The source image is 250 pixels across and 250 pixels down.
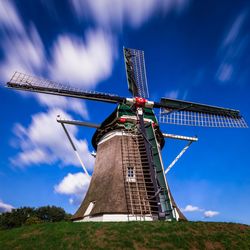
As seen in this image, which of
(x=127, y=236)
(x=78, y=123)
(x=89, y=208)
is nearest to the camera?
(x=127, y=236)

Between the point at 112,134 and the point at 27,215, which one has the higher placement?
the point at 27,215

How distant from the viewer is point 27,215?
59.3 metres

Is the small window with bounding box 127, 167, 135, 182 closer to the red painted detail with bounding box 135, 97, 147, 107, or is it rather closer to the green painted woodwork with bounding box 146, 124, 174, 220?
the green painted woodwork with bounding box 146, 124, 174, 220

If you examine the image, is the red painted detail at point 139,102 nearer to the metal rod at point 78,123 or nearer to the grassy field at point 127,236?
the metal rod at point 78,123

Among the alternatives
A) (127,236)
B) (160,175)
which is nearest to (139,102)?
(160,175)

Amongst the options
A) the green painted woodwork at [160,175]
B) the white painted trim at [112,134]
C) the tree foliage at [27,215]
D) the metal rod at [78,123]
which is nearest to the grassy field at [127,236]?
the green painted woodwork at [160,175]

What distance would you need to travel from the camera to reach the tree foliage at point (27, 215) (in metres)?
55.6

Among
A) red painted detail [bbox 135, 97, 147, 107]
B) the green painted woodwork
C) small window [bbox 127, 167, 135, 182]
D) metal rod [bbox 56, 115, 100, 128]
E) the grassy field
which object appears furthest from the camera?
metal rod [bbox 56, 115, 100, 128]

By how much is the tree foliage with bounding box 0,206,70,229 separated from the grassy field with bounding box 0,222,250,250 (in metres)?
40.8

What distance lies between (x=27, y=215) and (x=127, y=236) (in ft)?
188

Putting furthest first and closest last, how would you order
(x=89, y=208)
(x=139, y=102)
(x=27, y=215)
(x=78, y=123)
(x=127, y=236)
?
(x=27, y=215)
(x=78, y=123)
(x=139, y=102)
(x=89, y=208)
(x=127, y=236)

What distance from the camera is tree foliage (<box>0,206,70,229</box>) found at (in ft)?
182

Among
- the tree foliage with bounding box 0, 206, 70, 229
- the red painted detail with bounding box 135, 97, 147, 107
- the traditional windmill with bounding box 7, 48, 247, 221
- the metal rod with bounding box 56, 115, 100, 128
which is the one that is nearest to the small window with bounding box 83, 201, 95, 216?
the traditional windmill with bounding box 7, 48, 247, 221

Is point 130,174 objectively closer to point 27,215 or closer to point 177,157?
point 177,157
